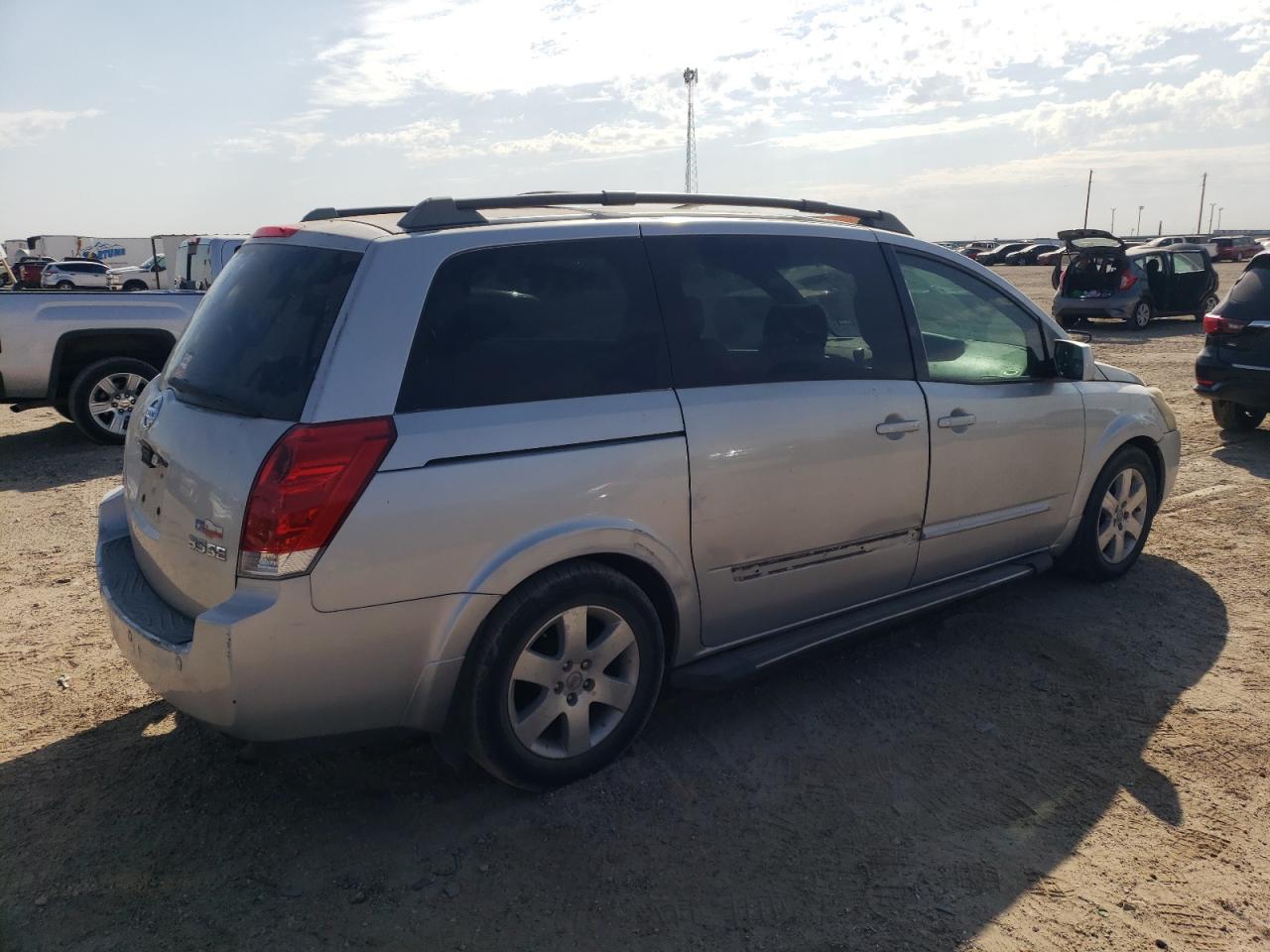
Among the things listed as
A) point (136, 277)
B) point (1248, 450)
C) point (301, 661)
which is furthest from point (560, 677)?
point (136, 277)

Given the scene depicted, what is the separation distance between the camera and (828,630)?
394cm

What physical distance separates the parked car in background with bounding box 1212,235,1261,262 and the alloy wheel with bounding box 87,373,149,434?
60669mm

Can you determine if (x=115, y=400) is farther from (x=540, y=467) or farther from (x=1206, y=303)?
(x=1206, y=303)

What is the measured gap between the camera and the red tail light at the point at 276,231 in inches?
136

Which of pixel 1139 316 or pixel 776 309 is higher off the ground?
pixel 776 309

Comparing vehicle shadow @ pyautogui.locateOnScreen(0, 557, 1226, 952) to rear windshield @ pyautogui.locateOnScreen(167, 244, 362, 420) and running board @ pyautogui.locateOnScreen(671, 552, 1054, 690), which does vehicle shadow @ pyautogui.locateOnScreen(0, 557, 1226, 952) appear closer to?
running board @ pyautogui.locateOnScreen(671, 552, 1054, 690)

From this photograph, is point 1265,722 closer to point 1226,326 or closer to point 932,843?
point 932,843

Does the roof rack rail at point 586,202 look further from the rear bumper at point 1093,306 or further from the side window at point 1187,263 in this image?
the side window at point 1187,263

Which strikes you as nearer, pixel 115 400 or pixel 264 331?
pixel 264 331

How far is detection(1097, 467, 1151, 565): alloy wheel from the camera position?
17.1ft

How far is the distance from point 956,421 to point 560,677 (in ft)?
6.78

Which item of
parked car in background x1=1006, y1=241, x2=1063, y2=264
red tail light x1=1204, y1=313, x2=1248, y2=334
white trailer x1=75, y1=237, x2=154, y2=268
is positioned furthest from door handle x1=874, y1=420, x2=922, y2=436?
parked car in background x1=1006, y1=241, x2=1063, y2=264

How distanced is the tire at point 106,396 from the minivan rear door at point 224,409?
6.35m

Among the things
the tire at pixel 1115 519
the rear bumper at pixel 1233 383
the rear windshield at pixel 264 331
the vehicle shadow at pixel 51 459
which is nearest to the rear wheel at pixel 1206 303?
the rear bumper at pixel 1233 383
